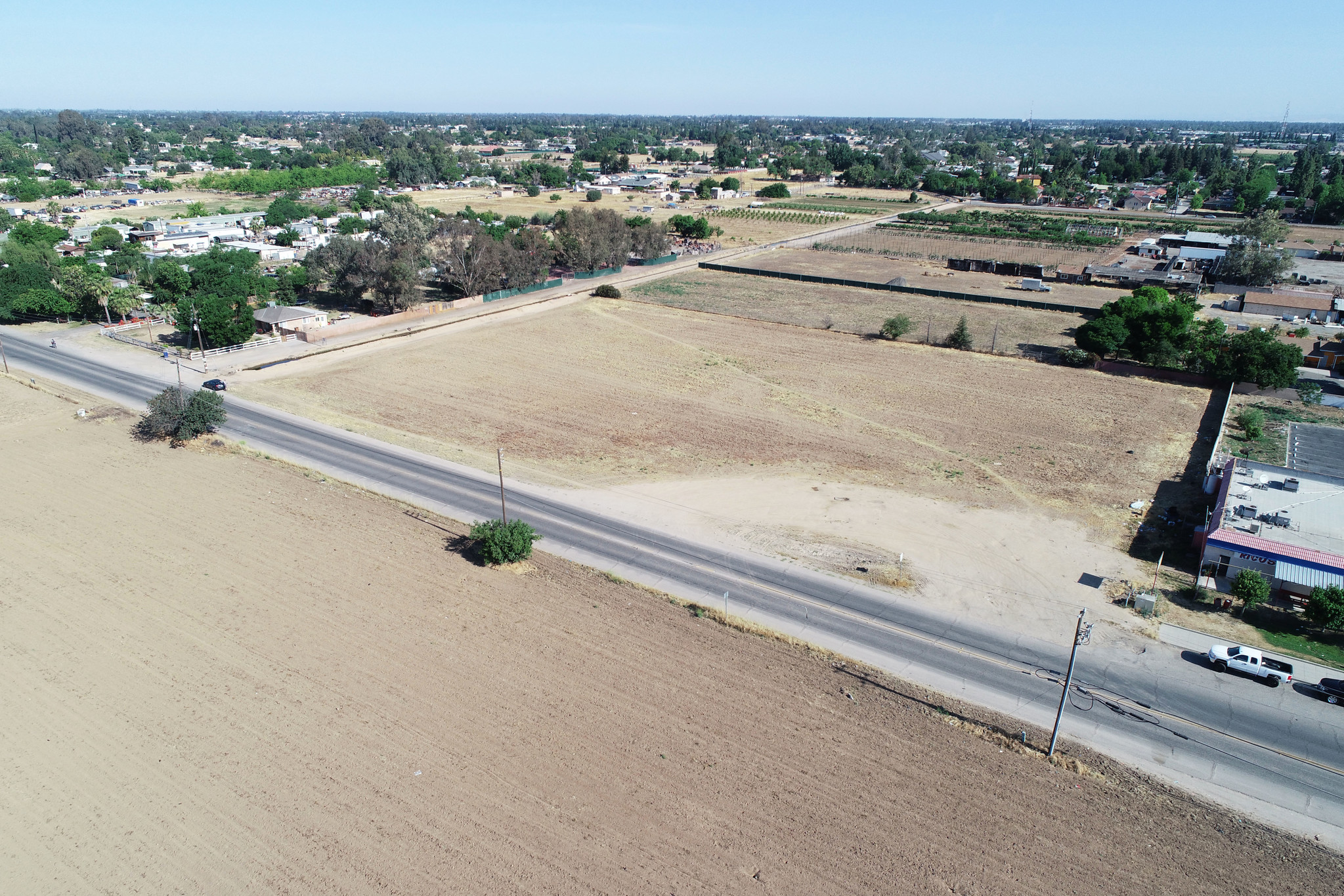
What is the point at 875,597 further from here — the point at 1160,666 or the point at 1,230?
the point at 1,230

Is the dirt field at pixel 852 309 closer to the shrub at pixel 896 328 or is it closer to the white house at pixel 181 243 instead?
the shrub at pixel 896 328

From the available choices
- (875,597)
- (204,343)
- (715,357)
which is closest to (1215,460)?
(875,597)

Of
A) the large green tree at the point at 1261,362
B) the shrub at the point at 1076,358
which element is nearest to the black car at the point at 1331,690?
the large green tree at the point at 1261,362

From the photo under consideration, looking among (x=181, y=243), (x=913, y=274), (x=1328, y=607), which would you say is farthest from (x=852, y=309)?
(x=181, y=243)

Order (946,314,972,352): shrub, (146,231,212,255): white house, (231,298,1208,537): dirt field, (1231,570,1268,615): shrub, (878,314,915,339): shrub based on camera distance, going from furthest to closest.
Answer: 1. (146,231,212,255): white house
2. (878,314,915,339): shrub
3. (946,314,972,352): shrub
4. (231,298,1208,537): dirt field
5. (1231,570,1268,615): shrub

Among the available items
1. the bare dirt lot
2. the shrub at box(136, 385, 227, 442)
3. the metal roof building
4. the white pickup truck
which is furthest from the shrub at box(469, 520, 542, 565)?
the bare dirt lot

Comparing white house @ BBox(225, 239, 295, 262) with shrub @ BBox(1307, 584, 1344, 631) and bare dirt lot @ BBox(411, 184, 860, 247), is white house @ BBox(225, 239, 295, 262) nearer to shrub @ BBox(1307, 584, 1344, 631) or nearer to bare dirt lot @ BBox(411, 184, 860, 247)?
bare dirt lot @ BBox(411, 184, 860, 247)
